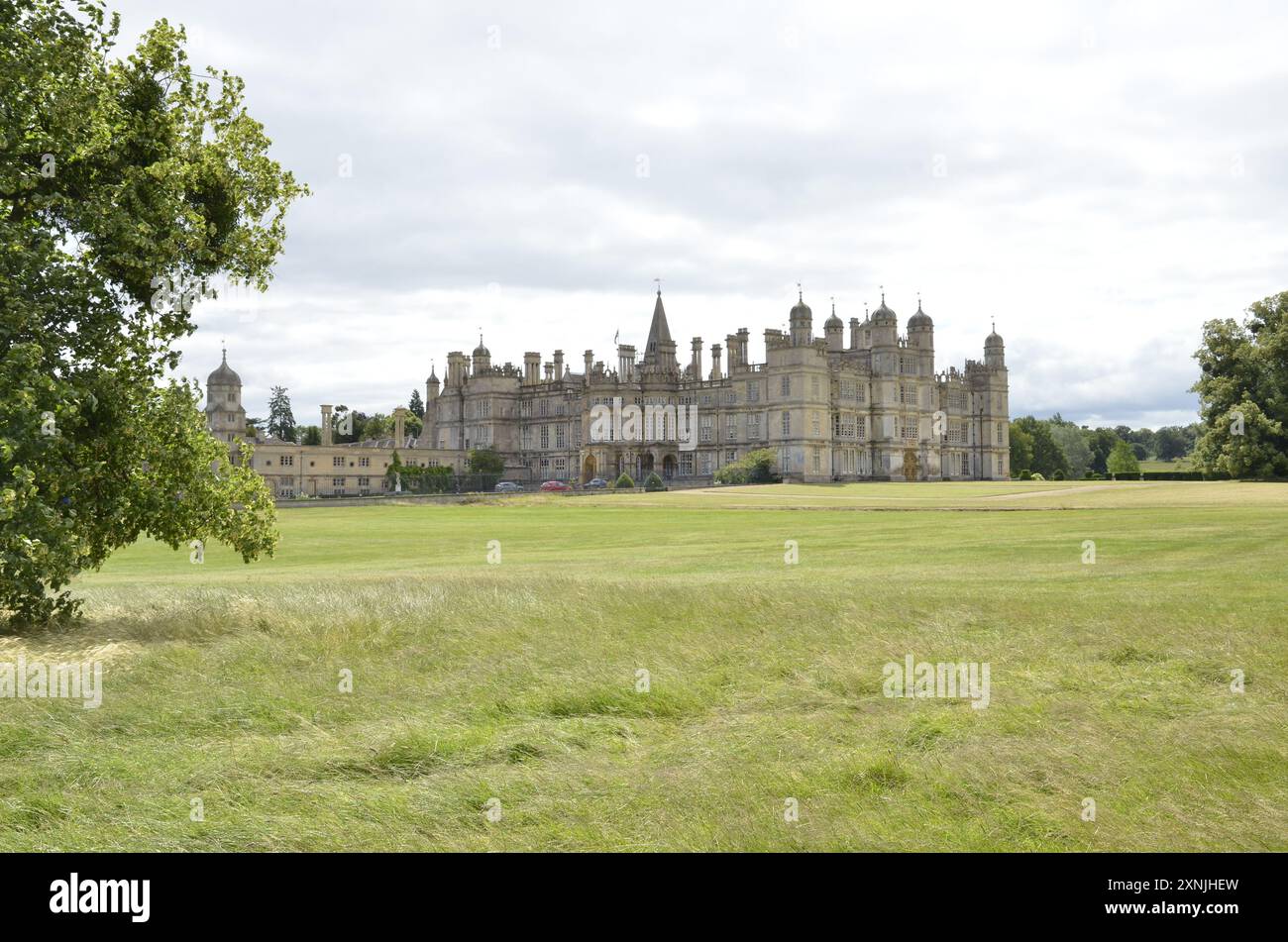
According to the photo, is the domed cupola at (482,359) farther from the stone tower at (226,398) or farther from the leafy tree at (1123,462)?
the leafy tree at (1123,462)

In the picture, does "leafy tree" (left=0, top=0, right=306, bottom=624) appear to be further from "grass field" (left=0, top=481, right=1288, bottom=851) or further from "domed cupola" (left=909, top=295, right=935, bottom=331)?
"domed cupola" (left=909, top=295, right=935, bottom=331)

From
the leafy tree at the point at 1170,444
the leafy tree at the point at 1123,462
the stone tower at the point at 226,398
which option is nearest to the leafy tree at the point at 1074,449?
the leafy tree at the point at 1123,462

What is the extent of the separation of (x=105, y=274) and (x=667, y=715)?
950 cm

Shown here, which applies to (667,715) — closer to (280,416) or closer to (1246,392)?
(1246,392)

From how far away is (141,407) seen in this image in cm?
1464

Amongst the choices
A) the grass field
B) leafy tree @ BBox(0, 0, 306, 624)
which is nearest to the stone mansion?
the grass field

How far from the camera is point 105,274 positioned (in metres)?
14.3

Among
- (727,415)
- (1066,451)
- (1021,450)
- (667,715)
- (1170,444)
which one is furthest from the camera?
(1170,444)

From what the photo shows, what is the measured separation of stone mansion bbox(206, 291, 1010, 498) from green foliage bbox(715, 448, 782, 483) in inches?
126

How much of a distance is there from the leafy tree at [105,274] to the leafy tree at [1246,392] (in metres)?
62.4

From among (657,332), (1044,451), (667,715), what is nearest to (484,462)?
(657,332)

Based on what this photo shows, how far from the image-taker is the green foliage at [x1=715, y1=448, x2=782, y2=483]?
8725cm

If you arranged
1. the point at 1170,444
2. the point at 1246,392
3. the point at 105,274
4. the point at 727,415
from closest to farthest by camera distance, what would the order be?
the point at 105,274, the point at 1246,392, the point at 727,415, the point at 1170,444
